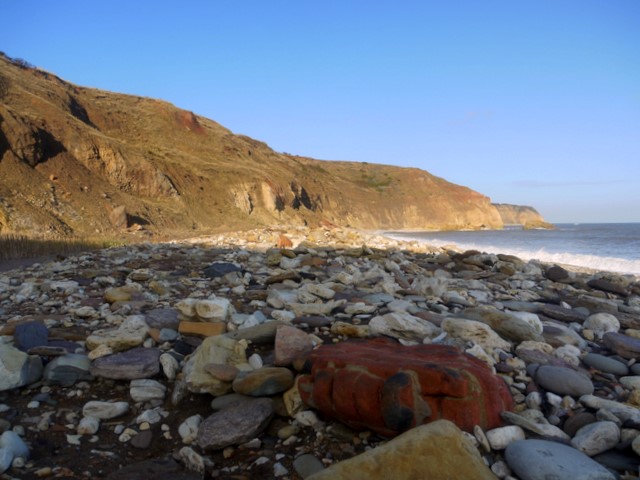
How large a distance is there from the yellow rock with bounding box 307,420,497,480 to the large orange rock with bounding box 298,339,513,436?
1.04 ft

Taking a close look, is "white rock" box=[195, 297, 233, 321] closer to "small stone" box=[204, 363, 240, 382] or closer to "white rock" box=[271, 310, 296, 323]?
"white rock" box=[271, 310, 296, 323]

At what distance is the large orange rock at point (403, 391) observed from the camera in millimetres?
1982

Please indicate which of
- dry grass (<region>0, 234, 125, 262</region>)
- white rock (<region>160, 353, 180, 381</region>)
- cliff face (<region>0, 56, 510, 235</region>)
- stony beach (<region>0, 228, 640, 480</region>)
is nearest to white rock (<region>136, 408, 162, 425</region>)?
stony beach (<region>0, 228, 640, 480</region>)

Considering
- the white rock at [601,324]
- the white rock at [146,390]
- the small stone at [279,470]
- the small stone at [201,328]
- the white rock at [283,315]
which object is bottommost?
the small stone at [279,470]

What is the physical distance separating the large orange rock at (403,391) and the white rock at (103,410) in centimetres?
108

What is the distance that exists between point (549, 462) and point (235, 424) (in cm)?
144

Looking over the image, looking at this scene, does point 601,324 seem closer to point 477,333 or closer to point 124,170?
point 477,333

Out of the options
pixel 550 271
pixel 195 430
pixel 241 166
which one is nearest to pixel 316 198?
pixel 241 166

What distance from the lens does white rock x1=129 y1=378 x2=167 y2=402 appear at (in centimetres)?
269

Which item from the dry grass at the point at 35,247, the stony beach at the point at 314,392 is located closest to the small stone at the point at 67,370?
the stony beach at the point at 314,392

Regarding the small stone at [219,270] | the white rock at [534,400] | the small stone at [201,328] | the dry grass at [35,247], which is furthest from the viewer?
the dry grass at [35,247]

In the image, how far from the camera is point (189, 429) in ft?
7.73

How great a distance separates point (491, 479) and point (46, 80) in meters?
31.7

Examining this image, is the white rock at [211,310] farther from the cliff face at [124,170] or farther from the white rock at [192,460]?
the cliff face at [124,170]
